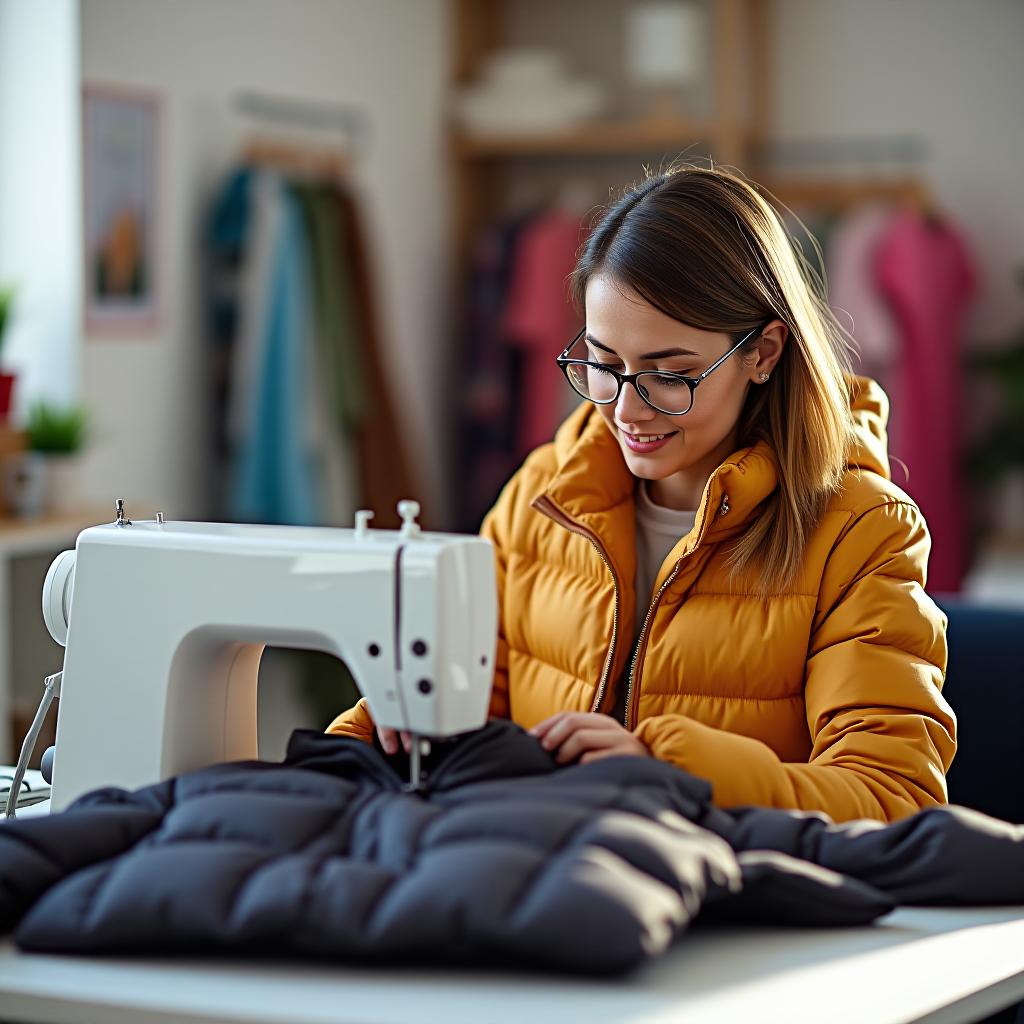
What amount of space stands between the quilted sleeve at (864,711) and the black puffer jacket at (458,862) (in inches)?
3.9

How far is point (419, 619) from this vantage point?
1277 millimetres

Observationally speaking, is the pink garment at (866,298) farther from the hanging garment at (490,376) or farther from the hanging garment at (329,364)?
the hanging garment at (329,364)

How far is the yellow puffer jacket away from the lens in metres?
1.45

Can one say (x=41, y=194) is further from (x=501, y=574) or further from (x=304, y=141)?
(x=501, y=574)

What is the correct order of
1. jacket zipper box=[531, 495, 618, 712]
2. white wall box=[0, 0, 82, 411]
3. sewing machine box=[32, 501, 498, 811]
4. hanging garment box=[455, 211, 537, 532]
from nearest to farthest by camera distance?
1. sewing machine box=[32, 501, 498, 811]
2. jacket zipper box=[531, 495, 618, 712]
3. white wall box=[0, 0, 82, 411]
4. hanging garment box=[455, 211, 537, 532]

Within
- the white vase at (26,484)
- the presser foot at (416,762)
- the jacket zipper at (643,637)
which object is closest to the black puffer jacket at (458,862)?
the presser foot at (416,762)

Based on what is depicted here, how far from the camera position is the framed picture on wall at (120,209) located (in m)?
3.51

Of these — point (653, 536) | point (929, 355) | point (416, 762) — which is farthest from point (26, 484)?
point (929, 355)

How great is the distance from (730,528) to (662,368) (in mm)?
179

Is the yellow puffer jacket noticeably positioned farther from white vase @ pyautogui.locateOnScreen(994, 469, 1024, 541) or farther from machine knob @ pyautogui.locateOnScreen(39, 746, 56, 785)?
white vase @ pyautogui.locateOnScreen(994, 469, 1024, 541)

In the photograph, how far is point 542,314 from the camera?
443 centimetres

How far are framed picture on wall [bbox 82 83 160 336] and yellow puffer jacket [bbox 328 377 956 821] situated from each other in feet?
6.44

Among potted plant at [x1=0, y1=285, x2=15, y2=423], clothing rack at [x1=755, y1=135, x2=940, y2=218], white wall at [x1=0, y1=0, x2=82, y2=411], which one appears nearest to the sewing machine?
potted plant at [x1=0, y1=285, x2=15, y2=423]

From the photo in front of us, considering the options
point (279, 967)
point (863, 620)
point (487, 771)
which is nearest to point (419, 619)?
point (487, 771)
